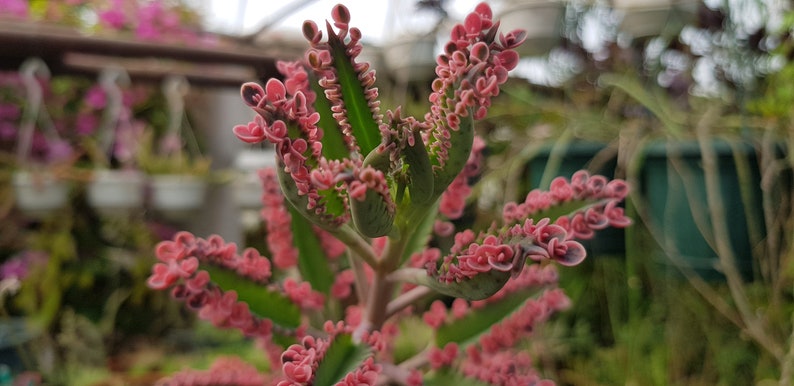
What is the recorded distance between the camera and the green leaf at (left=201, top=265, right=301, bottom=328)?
0.31m

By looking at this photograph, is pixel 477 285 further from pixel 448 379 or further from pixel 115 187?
pixel 115 187

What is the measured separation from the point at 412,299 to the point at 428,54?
136 centimetres

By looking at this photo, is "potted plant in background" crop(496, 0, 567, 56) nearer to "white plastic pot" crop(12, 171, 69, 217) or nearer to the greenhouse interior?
the greenhouse interior

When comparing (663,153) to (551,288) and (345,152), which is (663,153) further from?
(345,152)

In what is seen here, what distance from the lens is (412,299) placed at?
34 centimetres

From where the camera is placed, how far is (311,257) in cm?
39

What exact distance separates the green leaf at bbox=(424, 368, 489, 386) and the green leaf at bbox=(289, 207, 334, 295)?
96 mm

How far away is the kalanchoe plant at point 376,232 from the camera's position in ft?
0.72

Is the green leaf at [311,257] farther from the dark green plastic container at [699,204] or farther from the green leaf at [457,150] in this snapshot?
the dark green plastic container at [699,204]

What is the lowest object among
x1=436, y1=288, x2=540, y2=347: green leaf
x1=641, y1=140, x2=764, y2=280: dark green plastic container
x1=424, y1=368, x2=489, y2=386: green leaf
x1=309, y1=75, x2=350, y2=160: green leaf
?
x1=641, y1=140, x2=764, y2=280: dark green plastic container

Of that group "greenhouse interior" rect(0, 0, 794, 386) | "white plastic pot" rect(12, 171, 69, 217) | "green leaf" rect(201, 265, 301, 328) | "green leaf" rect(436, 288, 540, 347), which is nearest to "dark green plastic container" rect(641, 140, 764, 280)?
"greenhouse interior" rect(0, 0, 794, 386)

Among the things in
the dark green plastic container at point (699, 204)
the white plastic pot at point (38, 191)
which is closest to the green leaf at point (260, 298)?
the dark green plastic container at point (699, 204)

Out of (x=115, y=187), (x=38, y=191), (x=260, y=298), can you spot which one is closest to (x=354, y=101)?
(x=260, y=298)

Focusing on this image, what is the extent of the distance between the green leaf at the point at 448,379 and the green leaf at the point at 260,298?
0.09 metres
